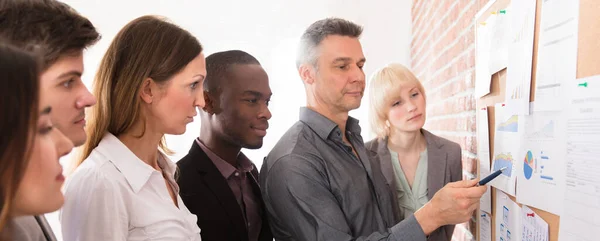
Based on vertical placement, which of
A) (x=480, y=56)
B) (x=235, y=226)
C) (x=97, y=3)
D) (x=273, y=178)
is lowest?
(x=235, y=226)

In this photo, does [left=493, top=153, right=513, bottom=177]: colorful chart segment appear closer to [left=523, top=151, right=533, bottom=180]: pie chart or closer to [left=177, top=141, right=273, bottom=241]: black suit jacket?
[left=523, top=151, right=533, bottom=180]: pie chart

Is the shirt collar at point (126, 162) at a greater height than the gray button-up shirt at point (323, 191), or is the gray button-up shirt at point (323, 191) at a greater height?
the shirt collar at point (126, 162)

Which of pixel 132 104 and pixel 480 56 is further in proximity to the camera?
pixel 480 56

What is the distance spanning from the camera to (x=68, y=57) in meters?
1.02

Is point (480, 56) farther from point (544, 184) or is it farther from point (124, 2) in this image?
point (124, 2)

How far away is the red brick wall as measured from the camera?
6.14 ft

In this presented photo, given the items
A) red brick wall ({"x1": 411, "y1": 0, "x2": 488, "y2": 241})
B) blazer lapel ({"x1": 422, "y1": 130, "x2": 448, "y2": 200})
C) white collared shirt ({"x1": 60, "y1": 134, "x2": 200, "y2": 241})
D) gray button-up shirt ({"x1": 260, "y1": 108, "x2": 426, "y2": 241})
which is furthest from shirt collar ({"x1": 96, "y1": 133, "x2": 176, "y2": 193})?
red brick wall ({"x1": 411, "y1": 0, "x2": 488, "y2": 241})

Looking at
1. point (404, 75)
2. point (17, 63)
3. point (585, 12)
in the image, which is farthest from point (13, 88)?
point (404, 75)

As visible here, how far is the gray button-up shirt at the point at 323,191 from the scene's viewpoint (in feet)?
4.95

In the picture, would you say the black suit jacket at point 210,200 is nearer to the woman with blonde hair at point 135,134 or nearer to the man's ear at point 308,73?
the woman with blonde hair at point 135,134

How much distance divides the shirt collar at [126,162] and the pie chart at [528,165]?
0.89 metres

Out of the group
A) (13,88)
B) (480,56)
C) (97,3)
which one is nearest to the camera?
(13,88)

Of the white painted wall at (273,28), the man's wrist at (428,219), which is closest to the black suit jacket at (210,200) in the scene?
the man's wrist at (428,219)

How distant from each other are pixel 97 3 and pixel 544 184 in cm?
332
